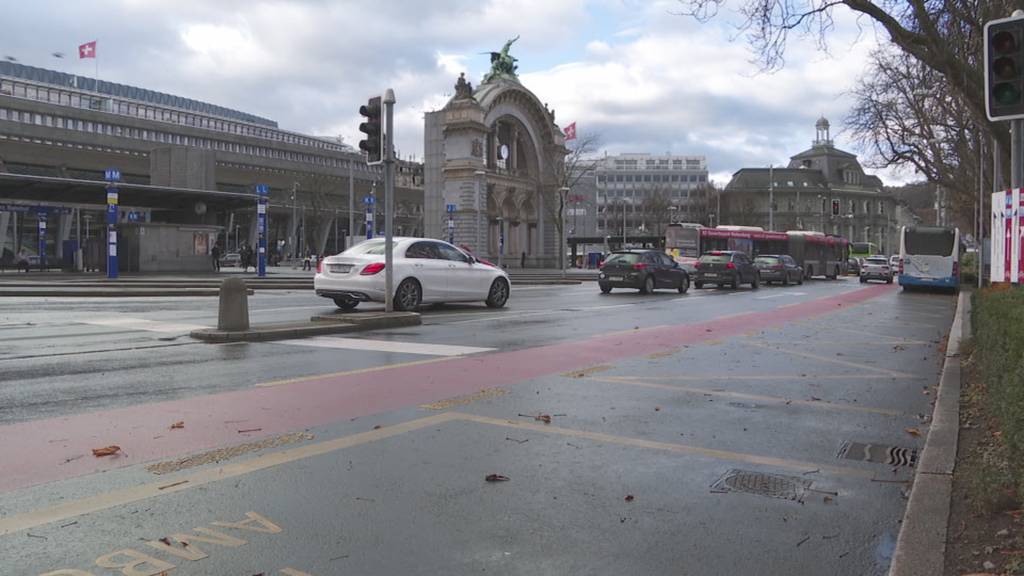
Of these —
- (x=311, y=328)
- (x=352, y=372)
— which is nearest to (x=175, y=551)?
(x=352, y=372)

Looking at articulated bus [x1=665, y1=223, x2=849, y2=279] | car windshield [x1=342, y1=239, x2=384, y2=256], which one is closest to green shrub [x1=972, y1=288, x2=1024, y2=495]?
car windshield [x1=342, y1=239, x2=384, y2=256]

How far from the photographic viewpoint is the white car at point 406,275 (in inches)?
612

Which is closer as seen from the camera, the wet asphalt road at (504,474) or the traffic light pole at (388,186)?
the wet asphalt road at (504,474)

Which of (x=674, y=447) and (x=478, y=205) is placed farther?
(x=478, y=205)

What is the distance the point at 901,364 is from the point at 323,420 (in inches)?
310

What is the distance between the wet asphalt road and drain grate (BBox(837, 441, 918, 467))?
5 cm

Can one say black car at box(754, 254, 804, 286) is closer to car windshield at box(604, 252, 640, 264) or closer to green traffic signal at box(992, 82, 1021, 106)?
car windshield at box(604, 252, 640, 264)

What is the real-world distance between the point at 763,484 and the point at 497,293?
46.2 ft

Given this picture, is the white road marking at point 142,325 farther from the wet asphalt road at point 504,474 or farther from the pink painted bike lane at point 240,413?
the pink painted bike lane at point 240,413

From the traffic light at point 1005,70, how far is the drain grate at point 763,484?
210 inches

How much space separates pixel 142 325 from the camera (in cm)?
1303

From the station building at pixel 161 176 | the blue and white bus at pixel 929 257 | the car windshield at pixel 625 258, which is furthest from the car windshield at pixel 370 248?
the blue and white bus at pixel 929 257

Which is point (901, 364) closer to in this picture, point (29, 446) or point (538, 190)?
point (29, 446)

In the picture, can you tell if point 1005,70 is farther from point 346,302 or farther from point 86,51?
point 86,51
